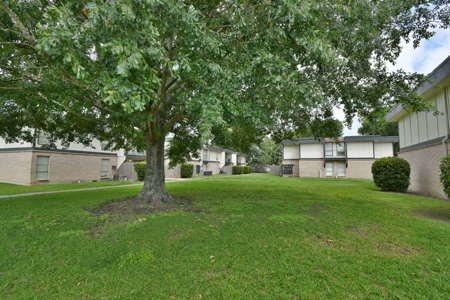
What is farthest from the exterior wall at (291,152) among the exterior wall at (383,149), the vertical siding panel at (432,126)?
the vertical siding panel at (432,126)

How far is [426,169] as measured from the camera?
1048 centimetres

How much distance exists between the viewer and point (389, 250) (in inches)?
152

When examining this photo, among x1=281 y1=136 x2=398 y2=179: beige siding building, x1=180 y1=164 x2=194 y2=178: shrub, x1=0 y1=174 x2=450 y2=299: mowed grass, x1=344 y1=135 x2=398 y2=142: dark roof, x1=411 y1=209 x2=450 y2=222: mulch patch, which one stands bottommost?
x1=0 y1=174 x2=450 y2=299: mowed grass

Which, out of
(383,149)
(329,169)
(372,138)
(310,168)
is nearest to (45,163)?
(310,168)

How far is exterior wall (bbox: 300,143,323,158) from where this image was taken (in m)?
25.5

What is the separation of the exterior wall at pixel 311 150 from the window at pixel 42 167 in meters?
25.1

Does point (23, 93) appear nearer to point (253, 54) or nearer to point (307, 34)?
point (253, 54)

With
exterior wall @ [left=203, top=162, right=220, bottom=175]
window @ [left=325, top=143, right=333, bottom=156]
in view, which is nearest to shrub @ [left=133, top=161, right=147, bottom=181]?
exterior wall @ [left=203, top=162, right=220, bottom=175]

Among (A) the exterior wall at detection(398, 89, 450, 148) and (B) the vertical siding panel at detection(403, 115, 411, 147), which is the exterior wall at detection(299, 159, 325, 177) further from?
(B) the vertical siding panel at detection(403, 115, 411, 147)

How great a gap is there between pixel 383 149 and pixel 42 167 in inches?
1278

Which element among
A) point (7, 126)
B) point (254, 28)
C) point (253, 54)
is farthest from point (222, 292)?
point (7, 126)

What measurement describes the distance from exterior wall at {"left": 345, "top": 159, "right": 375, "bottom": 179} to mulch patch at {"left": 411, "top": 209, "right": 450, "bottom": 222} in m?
19.1

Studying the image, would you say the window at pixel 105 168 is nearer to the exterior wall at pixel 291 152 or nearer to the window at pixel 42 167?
the window at pixel 42 167

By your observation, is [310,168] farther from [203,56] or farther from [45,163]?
[45,163]
